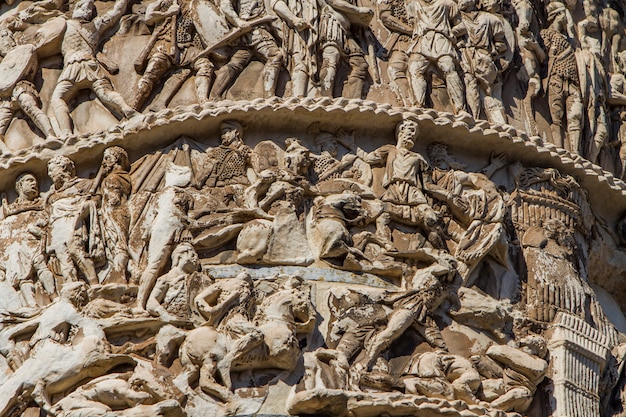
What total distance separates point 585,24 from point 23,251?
21.6 ft

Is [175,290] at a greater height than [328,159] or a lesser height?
lesser

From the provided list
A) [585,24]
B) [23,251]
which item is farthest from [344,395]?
[585,24]

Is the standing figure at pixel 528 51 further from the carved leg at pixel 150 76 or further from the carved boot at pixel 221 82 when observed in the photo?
the carved leg at pixel 150 76

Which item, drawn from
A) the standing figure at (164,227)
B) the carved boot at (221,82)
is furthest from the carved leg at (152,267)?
the carved boot at (221,82)

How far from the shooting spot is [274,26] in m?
15.9

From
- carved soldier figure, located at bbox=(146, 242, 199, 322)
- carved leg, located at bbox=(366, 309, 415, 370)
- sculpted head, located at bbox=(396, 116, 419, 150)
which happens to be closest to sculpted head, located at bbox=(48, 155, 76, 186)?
carved soldier figure, located at bbox=(146, 242, 199, 322)

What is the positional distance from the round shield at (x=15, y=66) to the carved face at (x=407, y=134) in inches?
145

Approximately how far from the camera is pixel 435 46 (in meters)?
16.2

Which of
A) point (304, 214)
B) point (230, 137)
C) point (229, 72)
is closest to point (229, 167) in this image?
point (230, 137)

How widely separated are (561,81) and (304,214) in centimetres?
353

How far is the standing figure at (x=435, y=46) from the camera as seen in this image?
628 inches

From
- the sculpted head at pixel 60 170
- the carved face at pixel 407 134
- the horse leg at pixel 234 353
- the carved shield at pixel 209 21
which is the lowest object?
the horse leg at pixel 234 353

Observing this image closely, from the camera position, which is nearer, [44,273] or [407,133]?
[44,273]

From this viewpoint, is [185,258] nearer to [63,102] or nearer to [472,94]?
[63,102]
